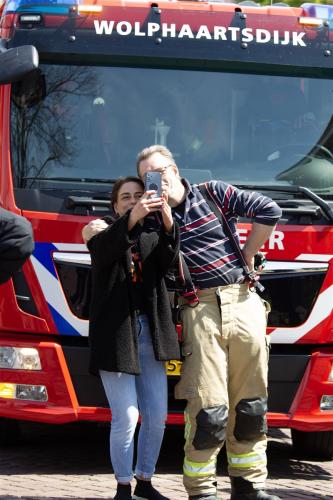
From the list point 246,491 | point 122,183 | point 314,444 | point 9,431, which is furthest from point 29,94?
point 314,444

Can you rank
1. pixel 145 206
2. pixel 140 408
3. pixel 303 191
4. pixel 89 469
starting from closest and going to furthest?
pixel 145 206 < pixel 140 408 < pixel 303 191 < pixel 89 469

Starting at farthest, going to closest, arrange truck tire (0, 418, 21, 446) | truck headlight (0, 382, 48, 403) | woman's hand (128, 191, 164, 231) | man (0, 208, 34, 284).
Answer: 1. truck tire (0, 418, 21, 446)
2. truck headlight (0, 382, 48, 403)
3. woman's hand (128, 191, 164, 231)
4. man (0, 208, 34, 284)

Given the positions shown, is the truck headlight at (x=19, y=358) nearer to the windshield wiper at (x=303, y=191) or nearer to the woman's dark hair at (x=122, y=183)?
the woman's dark hair at (x=122, y=183)

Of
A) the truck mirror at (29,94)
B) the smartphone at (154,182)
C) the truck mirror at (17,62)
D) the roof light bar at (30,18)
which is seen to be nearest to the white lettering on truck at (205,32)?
the roof light bar at (30,18)

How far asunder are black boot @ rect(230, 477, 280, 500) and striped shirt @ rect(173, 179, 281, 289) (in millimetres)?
1031

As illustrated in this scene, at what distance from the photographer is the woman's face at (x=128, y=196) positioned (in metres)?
5.75

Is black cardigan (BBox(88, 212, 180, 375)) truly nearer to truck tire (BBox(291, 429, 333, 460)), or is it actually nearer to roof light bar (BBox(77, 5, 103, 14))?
roof light bar (BBox(77, 5, 103, 14))

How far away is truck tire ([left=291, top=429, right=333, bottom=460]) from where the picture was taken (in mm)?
7359

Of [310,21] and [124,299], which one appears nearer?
[124,299]

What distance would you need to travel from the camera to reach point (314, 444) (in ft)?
24.4

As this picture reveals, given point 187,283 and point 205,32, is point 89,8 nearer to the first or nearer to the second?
point 205,32

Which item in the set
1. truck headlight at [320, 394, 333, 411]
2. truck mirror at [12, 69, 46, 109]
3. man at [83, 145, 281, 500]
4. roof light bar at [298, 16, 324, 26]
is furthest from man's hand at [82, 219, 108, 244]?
roof light bar at [298, 16, 324, 26]

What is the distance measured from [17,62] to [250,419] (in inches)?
87.8

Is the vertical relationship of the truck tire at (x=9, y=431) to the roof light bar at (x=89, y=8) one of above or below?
below
